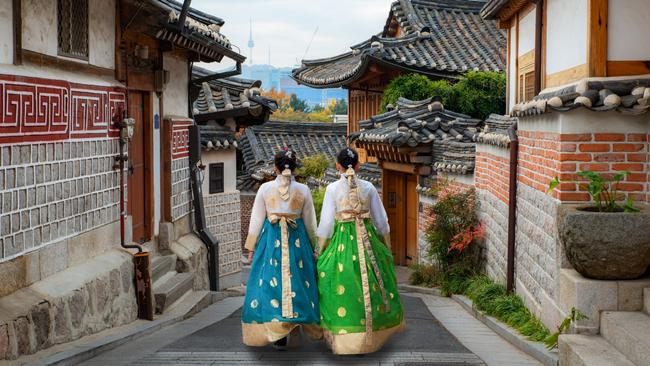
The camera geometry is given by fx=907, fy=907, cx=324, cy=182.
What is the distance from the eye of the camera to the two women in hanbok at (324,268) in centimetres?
880

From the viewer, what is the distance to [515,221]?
11.6 metres

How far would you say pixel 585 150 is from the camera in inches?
324

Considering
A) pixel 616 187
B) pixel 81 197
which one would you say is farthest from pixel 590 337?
pixel 81 197

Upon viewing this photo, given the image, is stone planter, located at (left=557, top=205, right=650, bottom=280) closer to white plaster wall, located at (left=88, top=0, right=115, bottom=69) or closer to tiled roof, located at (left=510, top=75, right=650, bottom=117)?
tiled roof, located at (left=510, top=75, right=650, bottom=117)

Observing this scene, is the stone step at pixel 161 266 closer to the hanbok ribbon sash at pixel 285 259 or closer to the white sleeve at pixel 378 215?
the hanbok ribbon sash at pixel 285 259

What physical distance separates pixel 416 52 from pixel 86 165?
15.5m

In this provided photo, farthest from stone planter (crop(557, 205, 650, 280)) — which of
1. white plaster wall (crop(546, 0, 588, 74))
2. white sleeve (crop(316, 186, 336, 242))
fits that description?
white sleeve (crop(316, 186, 336, 242))

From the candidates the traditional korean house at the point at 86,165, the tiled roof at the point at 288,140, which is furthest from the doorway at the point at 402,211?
the tiled roof at the point at 288,140

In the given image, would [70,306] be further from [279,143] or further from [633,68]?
[279,143]

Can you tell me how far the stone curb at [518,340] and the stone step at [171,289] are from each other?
4170mm

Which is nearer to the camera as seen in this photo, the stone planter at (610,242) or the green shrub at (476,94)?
the stone planter at (610,242)

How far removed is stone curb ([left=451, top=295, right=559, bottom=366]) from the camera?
818 cm

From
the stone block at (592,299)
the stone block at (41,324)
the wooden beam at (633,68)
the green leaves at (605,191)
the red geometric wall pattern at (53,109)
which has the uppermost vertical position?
the wooden beam at (633,68)

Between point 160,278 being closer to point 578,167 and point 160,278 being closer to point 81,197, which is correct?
point 81,197
